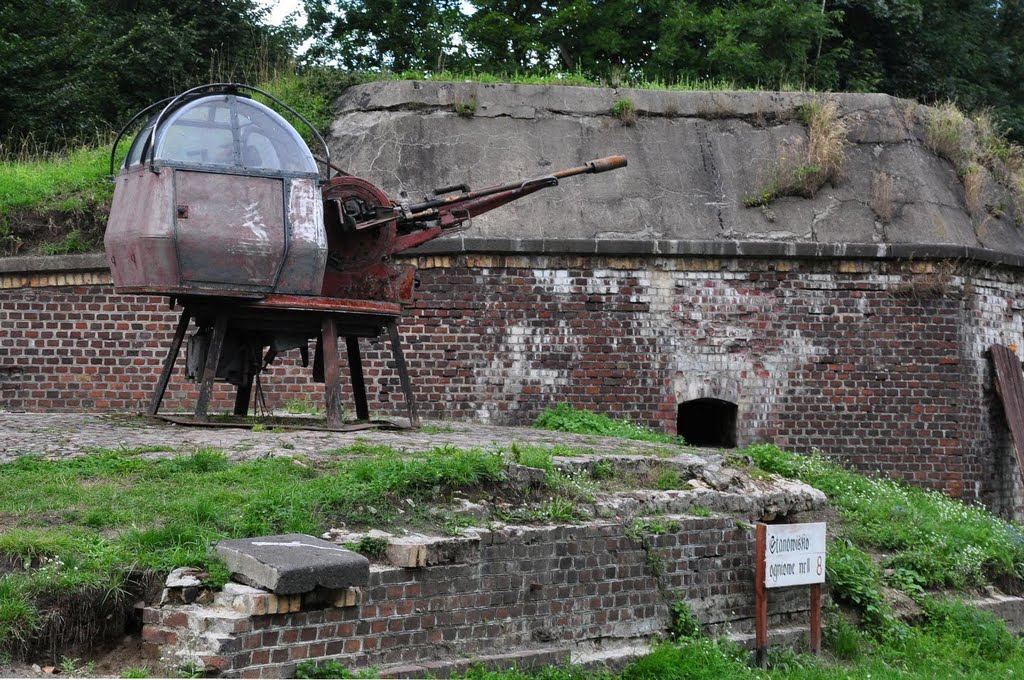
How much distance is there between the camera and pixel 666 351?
1377cm

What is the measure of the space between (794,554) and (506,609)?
106 inches

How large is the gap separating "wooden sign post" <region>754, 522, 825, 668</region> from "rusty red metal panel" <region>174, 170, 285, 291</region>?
424 centimetres

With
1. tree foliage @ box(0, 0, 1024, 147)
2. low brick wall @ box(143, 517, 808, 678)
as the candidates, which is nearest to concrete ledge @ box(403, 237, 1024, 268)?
tree foliage @ box(0, 0, 1024, 147)

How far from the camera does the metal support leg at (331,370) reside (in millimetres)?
9430

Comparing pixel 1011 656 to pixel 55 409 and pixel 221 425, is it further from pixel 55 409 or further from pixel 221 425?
pixel 55 409

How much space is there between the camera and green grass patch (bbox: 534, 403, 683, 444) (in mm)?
12703

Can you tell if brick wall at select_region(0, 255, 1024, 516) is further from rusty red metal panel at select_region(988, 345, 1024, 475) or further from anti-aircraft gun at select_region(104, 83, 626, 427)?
anti-aircraft gun at select_region(104, 83, 626, 427)

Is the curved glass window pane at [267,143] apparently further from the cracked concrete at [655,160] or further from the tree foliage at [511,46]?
the tree foliage at [511,46]

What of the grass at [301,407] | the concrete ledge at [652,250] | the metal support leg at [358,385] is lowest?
the grass at [301,407]

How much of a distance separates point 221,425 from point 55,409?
4407mm

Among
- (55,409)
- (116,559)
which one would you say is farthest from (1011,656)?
(55,409)

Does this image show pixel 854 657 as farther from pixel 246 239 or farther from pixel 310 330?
pixel 246 239

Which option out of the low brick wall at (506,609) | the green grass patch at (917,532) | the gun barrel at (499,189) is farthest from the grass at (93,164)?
the low brick wall at (506,609)

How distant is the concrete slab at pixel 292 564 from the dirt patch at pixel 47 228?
8508 mm
